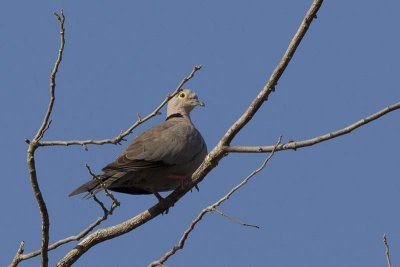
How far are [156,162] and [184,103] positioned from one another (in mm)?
2166

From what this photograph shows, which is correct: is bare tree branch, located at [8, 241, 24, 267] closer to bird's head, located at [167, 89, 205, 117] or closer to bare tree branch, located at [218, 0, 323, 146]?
bare tree branch, located at [218, 0, 323, 146]

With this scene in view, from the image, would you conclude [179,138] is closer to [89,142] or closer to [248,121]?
[248,121]

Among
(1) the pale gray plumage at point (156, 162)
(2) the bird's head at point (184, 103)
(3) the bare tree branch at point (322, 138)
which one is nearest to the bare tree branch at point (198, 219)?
(3) the bare tree branch at point (322, 138)

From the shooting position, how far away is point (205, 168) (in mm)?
6504

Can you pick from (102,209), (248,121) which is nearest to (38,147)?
(102,209)

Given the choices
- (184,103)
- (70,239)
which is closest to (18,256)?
(70,239)

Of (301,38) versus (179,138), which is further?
(179,138)

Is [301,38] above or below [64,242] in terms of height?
above

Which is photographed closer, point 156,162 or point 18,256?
point 18,256

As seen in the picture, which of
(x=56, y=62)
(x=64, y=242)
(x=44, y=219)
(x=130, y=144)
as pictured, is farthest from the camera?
(x=130, y=144)

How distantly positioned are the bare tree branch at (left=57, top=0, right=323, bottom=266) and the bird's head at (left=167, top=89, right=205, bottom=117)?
2578 mm

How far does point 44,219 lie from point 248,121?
1.72 meters

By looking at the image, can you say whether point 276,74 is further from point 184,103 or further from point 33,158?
point 184,103

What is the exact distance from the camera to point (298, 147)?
5.49 meters
